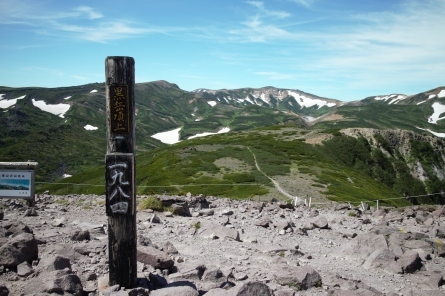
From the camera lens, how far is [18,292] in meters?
9.02

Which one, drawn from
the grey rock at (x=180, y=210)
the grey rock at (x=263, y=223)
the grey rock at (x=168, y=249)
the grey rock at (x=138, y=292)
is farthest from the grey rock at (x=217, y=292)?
the grey rock at (x=180, y=210)

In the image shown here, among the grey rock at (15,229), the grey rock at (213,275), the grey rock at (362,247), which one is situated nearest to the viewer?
the grey rock at (213,275)

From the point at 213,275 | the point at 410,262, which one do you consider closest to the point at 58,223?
the point at 213,275

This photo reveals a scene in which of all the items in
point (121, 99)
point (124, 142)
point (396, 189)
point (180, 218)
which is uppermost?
point (121, 99)

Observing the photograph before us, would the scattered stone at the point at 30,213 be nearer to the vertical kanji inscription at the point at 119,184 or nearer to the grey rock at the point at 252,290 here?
the vertical kanji inscription at the point at 119,184

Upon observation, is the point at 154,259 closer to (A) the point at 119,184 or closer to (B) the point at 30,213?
(A) the point at 119,184

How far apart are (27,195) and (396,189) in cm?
8747

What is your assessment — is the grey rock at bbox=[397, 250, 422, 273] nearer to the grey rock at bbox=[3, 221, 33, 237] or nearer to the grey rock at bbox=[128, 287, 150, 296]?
the grey rock at bbox=[128, 287, 150, 296]

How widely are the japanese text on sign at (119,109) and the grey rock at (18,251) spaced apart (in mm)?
4585

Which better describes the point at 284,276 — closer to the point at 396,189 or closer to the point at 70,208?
the point at 70,208

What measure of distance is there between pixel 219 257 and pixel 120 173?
19.7ft

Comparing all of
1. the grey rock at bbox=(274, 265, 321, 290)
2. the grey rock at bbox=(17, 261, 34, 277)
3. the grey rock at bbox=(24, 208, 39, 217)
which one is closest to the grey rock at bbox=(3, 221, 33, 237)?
the grey rock at bbox=(17, 261, 34, 277)

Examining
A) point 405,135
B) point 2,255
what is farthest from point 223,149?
point 2,255

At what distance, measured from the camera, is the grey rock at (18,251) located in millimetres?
10188
